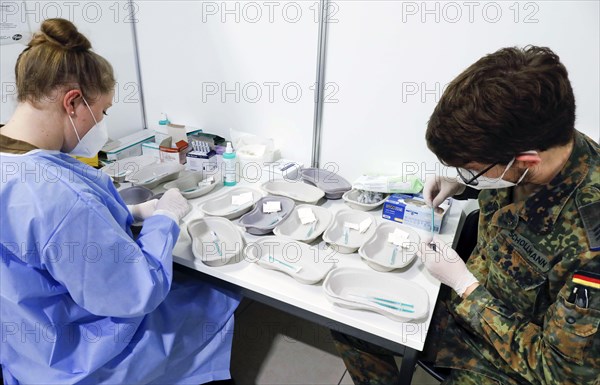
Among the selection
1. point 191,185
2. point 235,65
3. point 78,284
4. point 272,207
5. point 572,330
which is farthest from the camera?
point 235,65

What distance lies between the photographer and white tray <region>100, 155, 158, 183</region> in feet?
5.53

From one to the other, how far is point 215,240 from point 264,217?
22 centimetres

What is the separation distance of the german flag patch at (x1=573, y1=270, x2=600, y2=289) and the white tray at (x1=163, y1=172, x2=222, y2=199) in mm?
1251

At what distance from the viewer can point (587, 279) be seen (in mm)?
804

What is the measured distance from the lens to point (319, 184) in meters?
1.67

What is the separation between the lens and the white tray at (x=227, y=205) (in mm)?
1459

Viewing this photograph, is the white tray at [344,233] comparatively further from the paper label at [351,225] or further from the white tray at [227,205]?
the white tray at [227,205]

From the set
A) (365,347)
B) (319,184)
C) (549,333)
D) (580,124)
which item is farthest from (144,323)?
(580,124)

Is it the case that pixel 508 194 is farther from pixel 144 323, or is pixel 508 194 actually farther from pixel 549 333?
pixel 144 323
